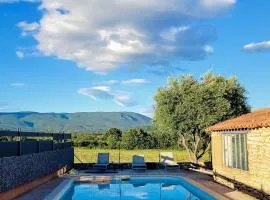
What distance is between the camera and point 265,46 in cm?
3016

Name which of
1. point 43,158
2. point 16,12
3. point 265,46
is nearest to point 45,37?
point 16,12

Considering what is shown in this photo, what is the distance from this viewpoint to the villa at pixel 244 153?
13989 mm

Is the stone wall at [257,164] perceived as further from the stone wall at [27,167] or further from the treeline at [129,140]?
the treeline at [129,140]

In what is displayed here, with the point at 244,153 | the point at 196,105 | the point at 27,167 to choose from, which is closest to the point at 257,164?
the point at 244,153

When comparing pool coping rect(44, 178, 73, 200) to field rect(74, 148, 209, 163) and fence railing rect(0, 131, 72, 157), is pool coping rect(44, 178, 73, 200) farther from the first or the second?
field rect(74, 148, 209, 163)

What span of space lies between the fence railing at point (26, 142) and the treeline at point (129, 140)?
1213cm

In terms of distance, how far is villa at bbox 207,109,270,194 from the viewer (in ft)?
45.9

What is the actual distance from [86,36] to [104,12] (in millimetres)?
6220

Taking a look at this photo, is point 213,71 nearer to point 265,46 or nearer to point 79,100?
point 265,46

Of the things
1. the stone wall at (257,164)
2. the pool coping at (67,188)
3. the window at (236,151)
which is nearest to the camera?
the stone wall at (257,164)

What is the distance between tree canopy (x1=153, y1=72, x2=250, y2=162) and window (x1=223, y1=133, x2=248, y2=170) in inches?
253

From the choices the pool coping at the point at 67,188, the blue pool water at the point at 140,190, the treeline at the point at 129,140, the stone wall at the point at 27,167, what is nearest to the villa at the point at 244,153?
the pool coping at the point at 67,188

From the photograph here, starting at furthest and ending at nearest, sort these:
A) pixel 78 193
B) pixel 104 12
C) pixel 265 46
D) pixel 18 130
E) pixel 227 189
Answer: pixel 265 46 → pixel 104 12 → pixel 78 193 → pixel 227 189 → pixel 18 130

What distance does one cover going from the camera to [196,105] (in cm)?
2525
